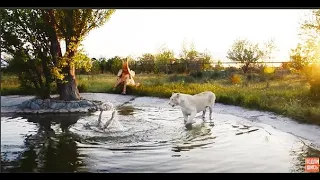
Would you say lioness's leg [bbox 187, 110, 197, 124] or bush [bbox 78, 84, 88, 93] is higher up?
bush [bbox 78, 84, 88, 93]

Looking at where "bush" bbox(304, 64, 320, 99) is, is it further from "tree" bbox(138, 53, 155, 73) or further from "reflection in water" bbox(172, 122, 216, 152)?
"tree" bbox(138, 53, 155, 73)

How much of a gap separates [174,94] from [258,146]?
140 cm

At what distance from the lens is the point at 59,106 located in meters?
6.20

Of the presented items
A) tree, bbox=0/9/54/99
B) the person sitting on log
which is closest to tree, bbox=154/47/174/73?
the person sitting on log

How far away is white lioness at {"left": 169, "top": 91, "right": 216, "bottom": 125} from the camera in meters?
6.22

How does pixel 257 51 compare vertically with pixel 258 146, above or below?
above

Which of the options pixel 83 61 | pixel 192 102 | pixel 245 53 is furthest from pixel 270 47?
pixel 83 61

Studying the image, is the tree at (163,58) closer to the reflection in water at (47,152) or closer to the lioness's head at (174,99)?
the lioness's head at (174,99)

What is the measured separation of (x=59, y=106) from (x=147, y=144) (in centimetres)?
147

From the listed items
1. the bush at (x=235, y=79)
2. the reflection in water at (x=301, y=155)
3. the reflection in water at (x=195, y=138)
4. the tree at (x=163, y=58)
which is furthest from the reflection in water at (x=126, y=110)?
the reflection in water at (x=301, y=155)

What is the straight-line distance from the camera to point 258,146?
18.2 ft

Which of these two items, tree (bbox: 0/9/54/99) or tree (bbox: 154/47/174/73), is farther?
tree (bbox: 154/47/174/73)
